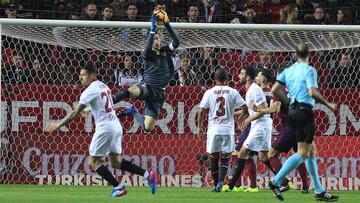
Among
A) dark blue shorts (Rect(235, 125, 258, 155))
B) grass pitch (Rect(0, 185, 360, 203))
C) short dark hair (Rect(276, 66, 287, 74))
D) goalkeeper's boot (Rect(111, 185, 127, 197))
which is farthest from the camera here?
short dark hair (Rect(276, 66, 287, 74))

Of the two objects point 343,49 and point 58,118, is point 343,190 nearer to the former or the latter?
point 343,49

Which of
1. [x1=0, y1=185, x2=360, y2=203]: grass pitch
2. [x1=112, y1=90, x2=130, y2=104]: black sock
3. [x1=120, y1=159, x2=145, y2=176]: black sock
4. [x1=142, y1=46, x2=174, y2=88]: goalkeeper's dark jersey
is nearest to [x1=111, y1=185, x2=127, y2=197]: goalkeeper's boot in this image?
[x1=0, y1=185, x2=360, y2=203]: grass pitch

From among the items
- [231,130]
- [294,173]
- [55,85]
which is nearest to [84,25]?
[55,85]

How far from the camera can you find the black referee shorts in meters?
11.9

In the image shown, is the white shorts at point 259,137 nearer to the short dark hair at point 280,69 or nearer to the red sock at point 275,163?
the red sock at point 275,163

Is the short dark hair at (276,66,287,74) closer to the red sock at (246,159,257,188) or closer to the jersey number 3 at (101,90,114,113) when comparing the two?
the red sock at (246,159,257,188)

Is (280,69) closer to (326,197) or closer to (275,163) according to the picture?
(275,163)

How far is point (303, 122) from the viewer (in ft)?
39.0

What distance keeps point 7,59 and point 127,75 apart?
7.10 ft

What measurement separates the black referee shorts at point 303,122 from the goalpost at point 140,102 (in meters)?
4.87

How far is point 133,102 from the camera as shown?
1728cm

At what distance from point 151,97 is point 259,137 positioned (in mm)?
1804

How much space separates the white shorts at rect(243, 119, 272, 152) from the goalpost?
209 centimetres

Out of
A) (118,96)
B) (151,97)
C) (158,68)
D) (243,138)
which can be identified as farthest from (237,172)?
(118,96)
